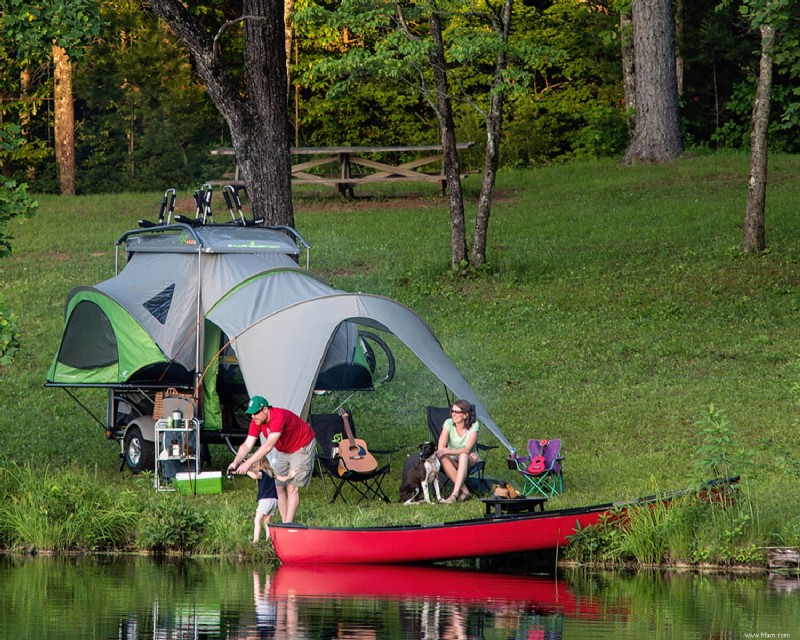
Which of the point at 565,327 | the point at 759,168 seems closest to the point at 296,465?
the point at 565,327

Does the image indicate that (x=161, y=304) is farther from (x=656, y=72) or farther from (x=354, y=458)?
(x=656, y=72)

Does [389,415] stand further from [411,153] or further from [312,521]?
[411,153]

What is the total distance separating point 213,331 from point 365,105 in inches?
906

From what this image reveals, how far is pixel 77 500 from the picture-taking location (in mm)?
12281

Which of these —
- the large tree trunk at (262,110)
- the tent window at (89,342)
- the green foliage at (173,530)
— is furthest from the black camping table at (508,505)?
the large tree trunk at (262,110)

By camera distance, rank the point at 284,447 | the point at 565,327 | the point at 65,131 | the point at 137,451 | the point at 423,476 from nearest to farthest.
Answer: the point at 284,447
the point at 423,476
the point at 137,451
the point at 565,327
the point at 65,131

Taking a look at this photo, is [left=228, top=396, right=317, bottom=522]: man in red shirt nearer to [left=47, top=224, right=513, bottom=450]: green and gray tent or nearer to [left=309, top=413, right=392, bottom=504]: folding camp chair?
[left=309, top=413, right=392, bottom=504]: folding camp chair

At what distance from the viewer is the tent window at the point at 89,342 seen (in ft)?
49.6

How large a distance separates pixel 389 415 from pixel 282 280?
316 cm

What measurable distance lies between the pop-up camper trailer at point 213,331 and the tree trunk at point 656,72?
43.4 feet

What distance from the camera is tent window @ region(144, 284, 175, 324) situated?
15.0 metres

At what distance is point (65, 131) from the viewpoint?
111 feet

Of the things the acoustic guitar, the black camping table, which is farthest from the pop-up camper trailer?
the black camping table

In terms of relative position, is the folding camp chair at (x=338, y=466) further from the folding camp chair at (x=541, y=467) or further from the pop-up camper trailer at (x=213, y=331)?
the folding camp chair at (x=541, y=467)
